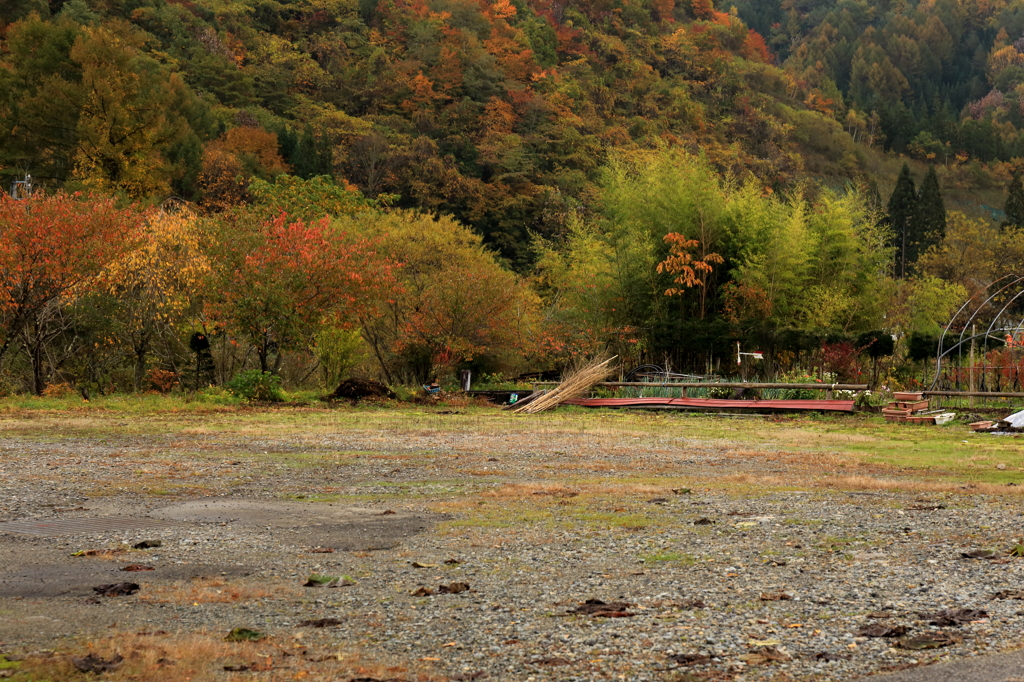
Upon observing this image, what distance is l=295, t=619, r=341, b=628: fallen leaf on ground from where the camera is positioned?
4801 mm

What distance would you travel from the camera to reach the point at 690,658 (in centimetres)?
428

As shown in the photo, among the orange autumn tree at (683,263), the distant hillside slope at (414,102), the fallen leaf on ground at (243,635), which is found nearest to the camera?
the fallen leaf on ground at (243,635)

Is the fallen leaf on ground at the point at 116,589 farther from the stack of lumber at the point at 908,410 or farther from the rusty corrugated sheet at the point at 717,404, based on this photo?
the rusty corrugated sheet at the point at 717,404

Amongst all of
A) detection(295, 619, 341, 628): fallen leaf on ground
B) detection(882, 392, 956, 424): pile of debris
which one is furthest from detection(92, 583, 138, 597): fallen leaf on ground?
detection(882, 392, 956, 424): pile of debris

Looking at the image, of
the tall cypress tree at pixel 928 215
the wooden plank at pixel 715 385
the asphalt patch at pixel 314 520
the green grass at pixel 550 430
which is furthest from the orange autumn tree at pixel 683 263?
the tall cypress tree at pixel 928 215

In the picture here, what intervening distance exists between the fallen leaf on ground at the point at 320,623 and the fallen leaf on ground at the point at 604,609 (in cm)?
120

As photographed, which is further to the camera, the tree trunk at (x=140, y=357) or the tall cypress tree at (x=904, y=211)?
the tall cypress tree at (x=904, y=211)

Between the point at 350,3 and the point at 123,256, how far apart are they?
200 feet

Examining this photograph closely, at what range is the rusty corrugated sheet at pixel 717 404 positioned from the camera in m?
20.8

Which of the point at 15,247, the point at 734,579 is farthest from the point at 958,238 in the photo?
the point at 734,579

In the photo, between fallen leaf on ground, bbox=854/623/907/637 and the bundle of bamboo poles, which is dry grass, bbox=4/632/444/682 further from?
the bundle of bamboo poles

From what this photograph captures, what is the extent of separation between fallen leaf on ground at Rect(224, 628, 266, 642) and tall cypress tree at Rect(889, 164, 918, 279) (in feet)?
230

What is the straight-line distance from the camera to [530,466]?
12.0m

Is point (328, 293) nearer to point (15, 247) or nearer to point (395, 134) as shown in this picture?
point (15, 247)
